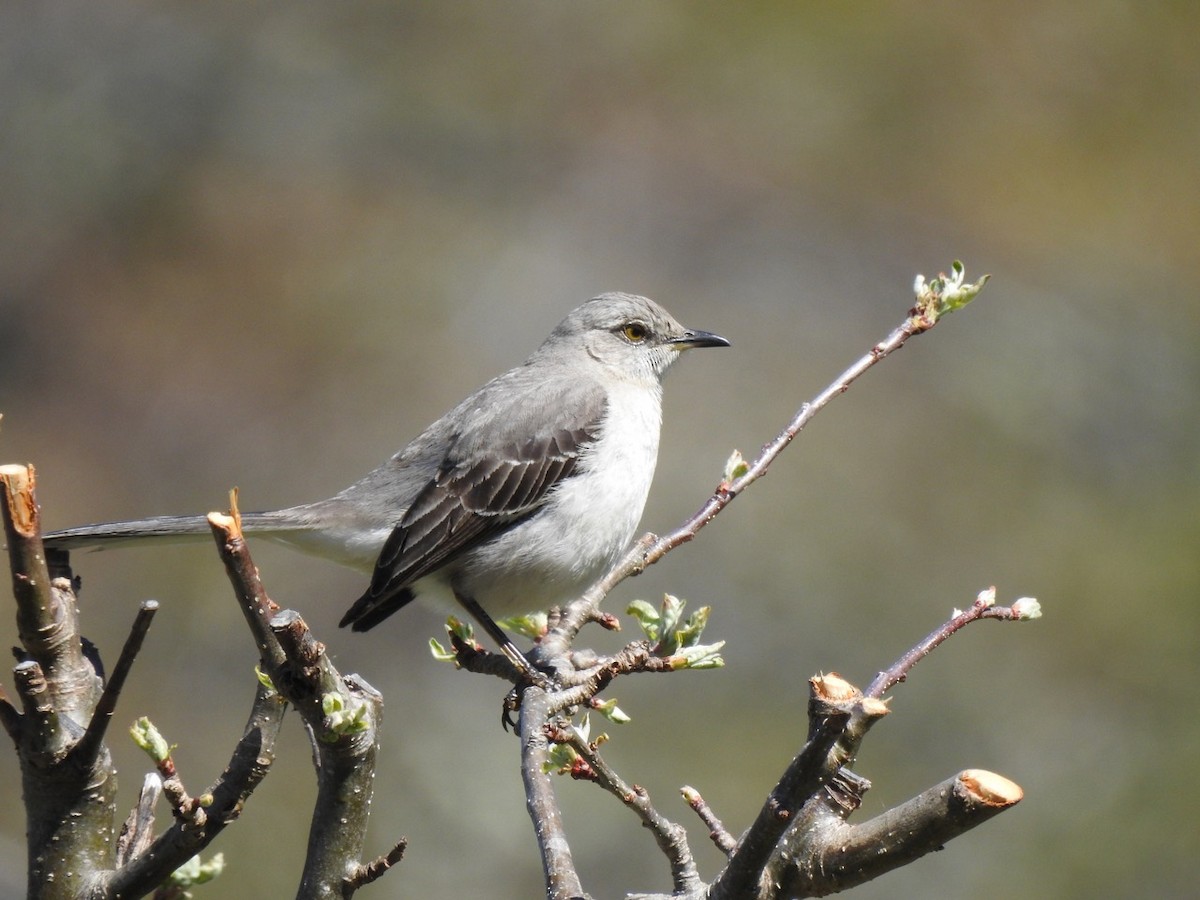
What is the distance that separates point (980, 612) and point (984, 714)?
6314mm

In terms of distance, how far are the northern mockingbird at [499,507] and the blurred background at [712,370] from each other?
291cm

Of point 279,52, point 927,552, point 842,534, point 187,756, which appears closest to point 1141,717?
point 927,552

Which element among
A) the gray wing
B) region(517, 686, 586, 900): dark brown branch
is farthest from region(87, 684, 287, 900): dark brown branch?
the gray wing

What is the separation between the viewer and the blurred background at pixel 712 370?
8.04 meters

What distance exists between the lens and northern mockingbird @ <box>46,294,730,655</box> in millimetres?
4641

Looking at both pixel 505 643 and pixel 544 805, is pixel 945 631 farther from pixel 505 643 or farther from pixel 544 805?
pixel 505 643

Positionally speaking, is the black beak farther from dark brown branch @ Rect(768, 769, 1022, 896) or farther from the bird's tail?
dark brown branch @ Rect(768, 769, 1022, 896)

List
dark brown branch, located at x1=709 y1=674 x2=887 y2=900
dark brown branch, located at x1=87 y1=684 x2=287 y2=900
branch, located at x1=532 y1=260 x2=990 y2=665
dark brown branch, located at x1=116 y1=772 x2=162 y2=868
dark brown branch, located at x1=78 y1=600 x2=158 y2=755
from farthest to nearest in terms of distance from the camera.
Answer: branch, located at x1=532 y1=260 x2=990 y2=665, dark brown branch, located at x1=116 y1=772 x2=162 y2=868, dark brown branch, located at x1=87 y1=684 x2=287 y2=900, dark brown branch, located at x1=78 y1=600 x2=158 y2=755, dark brown branch, located at x1=709 y1=674 x2=887 y2=900

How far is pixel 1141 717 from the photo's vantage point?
8883 mm

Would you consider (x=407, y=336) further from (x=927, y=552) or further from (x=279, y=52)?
(x=927, y=552)

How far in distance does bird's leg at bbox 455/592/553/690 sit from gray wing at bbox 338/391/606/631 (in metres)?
0.21

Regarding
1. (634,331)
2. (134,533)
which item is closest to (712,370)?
(634,331)

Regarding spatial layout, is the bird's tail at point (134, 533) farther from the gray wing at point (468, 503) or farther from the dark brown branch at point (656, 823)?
the dark brown branch at point (656, 823)

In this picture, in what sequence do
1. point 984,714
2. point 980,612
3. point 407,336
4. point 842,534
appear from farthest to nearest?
1. point 407,336
2. point 842,534
3. point 984,714
4. point 980,612
